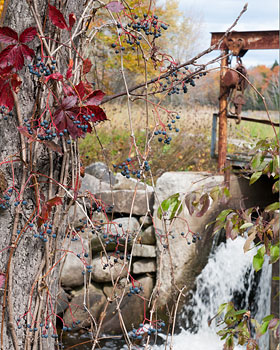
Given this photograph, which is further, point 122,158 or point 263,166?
point 122,158

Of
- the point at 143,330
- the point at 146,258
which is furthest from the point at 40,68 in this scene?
the point at 146,258

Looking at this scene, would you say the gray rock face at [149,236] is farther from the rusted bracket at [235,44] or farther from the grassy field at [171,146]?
the rusted bracket at [235,44]

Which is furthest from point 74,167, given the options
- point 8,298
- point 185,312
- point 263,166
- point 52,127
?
point 185,312

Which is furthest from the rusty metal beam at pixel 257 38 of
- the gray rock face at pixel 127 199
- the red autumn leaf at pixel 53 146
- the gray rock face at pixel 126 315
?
the red autumn leaf at pixel 53 146

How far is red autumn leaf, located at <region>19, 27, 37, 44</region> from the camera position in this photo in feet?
4.20

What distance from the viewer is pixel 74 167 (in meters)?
1.42

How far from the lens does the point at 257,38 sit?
14.9 ft

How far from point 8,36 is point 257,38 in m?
3.73

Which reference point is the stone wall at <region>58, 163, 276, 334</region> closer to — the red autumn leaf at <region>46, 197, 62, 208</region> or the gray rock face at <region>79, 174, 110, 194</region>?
the gray rock face at <region>79, 174, 110, 194</region>

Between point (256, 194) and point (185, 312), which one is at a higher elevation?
point (256, 194)

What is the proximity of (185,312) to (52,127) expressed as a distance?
3.68 metres

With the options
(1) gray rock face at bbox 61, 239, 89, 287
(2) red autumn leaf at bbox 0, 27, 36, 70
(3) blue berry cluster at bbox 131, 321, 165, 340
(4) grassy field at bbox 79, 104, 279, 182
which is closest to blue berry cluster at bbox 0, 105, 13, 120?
(2) red autumn leaf at bbox 0, 27, 36, 70

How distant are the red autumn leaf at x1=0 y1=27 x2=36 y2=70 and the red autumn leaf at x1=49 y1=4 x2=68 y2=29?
6 centimetres

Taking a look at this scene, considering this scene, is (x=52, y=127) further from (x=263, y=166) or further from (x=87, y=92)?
(x=263, y=166)
